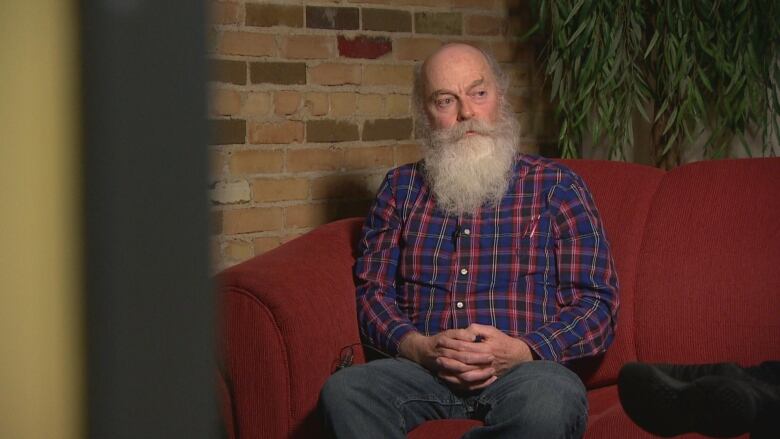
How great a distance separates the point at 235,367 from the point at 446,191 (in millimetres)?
620

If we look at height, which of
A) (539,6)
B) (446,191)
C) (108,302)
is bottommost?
(446,191)

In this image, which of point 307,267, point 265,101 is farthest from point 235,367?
point 265,101

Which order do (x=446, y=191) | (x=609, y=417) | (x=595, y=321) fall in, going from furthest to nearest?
(x=446, y=191) → (x=595, y=321) → (x=609, y=417)

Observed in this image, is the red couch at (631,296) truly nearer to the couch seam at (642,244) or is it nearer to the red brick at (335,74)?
the couch seam at (642,244)

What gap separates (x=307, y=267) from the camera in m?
2.03

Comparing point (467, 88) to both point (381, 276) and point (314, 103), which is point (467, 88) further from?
point (314, 103)

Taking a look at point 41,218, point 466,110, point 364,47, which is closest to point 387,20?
point 364,47

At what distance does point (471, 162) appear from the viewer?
219 cm

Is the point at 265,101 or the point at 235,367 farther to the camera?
the point at 265,101

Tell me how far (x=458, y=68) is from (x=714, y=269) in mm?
721

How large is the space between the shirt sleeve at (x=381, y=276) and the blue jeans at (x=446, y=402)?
89mm

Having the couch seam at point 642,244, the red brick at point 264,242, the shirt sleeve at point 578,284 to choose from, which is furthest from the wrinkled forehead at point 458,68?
the red brick at point 264,242

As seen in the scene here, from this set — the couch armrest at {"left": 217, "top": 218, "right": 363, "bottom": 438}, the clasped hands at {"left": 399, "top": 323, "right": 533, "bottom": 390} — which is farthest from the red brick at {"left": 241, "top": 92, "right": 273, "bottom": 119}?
the clasped hands at {"left": 399, "top": 323, "right": 533, "bottom": 390}

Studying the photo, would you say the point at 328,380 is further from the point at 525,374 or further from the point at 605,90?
the point at 605,90
